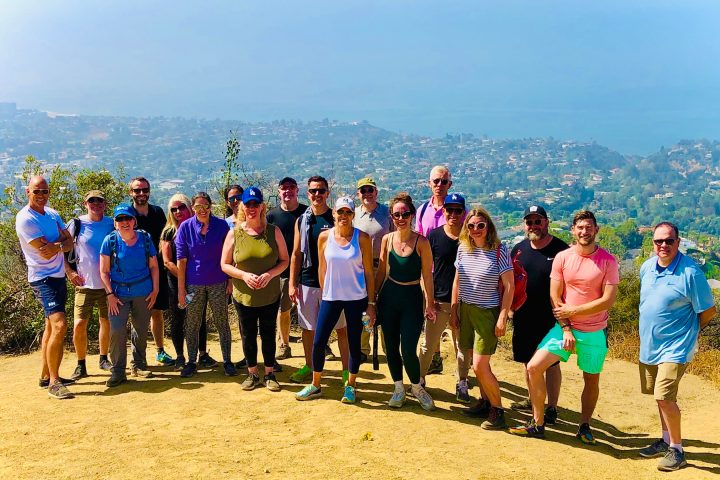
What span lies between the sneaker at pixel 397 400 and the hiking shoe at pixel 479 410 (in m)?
0.69

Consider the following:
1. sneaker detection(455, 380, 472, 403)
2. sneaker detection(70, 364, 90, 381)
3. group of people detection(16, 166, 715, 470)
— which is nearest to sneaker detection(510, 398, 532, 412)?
group of people detection(16, 166, 715, 470)

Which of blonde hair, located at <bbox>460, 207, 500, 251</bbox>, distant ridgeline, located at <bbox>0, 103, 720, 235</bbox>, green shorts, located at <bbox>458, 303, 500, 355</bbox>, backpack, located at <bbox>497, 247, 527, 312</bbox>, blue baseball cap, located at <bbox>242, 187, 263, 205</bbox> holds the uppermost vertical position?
blue baseball cap, located at <bbox>242, 187, 263, 205</bbox>

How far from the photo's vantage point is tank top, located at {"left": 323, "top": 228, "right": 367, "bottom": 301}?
577 centimetres

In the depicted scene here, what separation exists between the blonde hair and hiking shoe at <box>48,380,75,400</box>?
15.6 feet

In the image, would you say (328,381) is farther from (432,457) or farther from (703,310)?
(703,310)

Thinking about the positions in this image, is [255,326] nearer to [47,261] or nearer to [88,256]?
[88,256]

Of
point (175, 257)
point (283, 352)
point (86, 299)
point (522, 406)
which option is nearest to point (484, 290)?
point (522, 406)

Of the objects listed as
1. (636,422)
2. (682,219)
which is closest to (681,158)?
(682,219)

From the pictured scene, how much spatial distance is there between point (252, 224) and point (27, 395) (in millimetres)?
3380

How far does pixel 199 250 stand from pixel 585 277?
428 centimetres

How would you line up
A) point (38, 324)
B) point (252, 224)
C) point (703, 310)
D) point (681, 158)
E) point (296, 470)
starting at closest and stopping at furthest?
1. point (296, 470)
2. point (703, 310)
3. point (252, 224)
4. point (38, 324)
5. point (681, 158)

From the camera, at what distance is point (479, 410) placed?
6113mm

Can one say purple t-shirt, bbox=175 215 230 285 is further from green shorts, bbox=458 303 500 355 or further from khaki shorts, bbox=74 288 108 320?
green shorts, bbox=458 303 500 355

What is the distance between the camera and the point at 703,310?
4.89 meters
